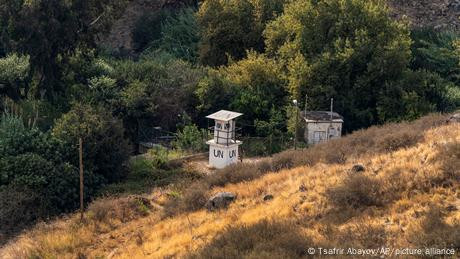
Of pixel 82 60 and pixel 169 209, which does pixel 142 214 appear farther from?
pixel 82 60

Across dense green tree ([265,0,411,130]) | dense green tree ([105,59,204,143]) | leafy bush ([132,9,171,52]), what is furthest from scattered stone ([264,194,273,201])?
leafy bush ([132,9,171,52])

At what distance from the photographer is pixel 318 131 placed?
30.3 meters

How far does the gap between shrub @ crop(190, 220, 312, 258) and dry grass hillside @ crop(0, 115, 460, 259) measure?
26mm

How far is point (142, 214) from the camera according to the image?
23125 mm

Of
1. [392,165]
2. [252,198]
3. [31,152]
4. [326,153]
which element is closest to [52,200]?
[31,152]

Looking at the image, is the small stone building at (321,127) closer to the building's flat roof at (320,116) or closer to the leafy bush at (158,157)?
the building's flat roof at (320,116)

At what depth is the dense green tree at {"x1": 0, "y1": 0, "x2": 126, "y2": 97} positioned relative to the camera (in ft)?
106

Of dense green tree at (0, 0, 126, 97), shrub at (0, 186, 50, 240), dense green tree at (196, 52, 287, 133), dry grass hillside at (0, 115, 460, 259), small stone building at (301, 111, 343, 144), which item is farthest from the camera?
dense green tree at (196, 52, 287, 133)

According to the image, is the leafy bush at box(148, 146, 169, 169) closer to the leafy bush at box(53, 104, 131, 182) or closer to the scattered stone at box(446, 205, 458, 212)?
the leafy bush at box(53, 104, 131, 182)

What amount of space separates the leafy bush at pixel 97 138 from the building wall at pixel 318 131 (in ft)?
27.5

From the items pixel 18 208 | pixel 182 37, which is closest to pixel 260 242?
pixel 18 208

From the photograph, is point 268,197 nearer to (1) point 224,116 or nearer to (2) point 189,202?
(2) point 189,202

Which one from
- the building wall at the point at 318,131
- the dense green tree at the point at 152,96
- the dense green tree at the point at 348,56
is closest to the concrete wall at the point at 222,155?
the building wall at the point at 318,131

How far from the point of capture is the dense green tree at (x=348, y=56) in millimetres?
31141
